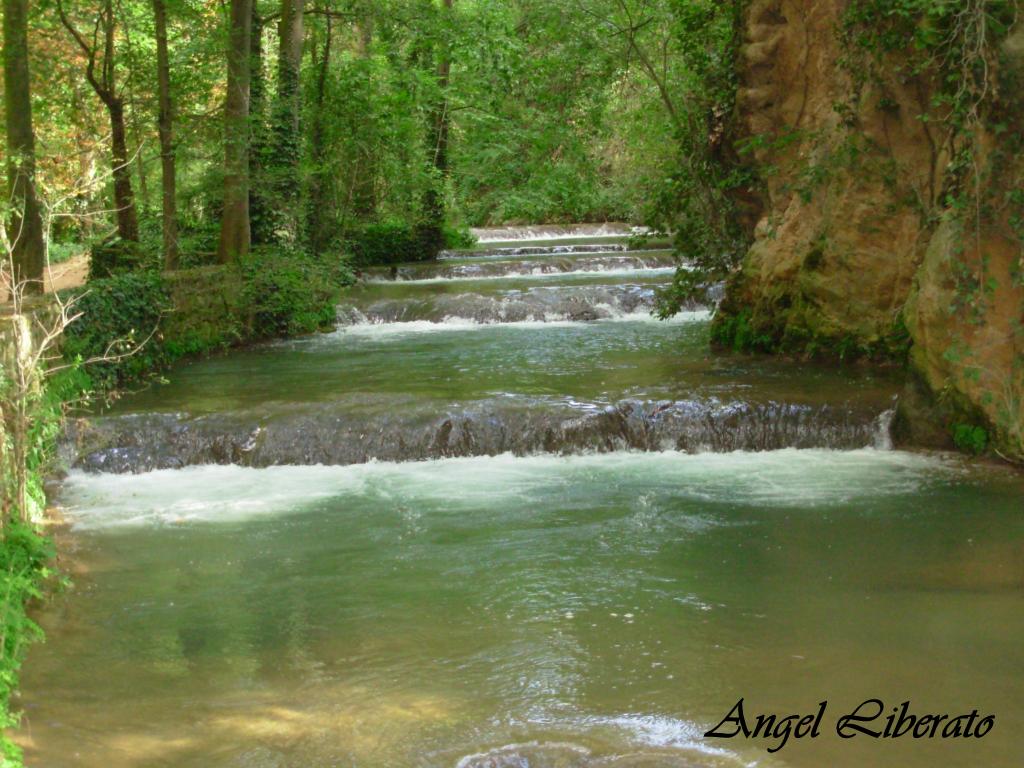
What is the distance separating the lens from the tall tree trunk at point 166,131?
1636 centimetres

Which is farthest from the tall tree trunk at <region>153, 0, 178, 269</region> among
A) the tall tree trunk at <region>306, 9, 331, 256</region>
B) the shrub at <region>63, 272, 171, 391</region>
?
the tall tree trunk at <region>306, 9, 331, 256</region>

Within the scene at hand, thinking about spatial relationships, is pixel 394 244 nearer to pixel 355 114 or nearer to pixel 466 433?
pixel 355 114

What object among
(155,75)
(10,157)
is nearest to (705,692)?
(10,157)

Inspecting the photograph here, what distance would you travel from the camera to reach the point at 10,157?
42.7 feet

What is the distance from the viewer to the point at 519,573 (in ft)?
24.4

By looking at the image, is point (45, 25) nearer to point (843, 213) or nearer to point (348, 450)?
point (348, 450)

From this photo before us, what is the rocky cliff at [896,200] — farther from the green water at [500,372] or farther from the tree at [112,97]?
the tree at [112,97]

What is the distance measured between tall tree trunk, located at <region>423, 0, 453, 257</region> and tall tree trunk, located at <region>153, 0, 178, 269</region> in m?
8.01

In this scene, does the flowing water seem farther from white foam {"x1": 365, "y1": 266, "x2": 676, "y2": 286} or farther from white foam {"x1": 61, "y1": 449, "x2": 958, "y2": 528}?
white foam {"x1": 365, "y1": 266, "x2": 676, "y2": 286}

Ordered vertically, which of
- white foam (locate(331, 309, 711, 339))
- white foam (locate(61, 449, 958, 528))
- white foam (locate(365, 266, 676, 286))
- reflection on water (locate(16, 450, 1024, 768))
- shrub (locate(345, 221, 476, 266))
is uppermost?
shrub (locate(345, 221, 476, 266))

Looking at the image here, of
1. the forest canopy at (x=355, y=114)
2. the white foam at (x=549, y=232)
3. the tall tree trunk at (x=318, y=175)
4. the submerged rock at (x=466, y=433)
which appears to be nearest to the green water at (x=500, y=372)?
the submerged rock at (x=466, y=433)

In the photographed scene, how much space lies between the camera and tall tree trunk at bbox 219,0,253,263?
1656cm

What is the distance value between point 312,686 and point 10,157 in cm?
952

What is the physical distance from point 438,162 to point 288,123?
7.88 meters
